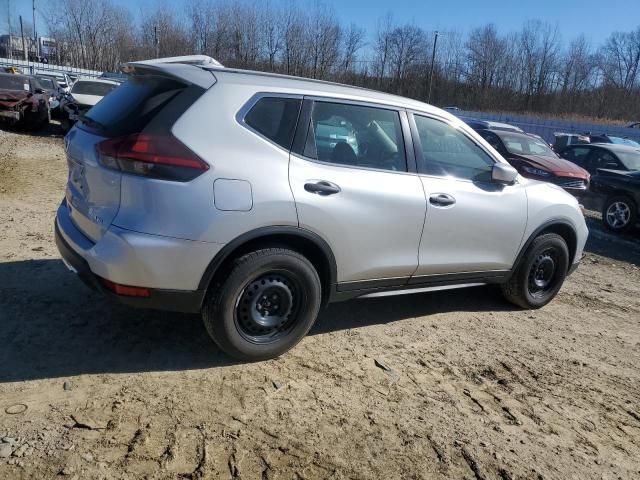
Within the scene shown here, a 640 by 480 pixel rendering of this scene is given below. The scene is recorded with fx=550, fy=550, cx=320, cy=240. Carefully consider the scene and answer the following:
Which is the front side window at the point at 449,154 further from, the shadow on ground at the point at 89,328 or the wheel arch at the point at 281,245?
the shadow on ground at the point at 89,328

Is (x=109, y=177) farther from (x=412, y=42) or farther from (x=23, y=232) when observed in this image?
(x=412, y=42)

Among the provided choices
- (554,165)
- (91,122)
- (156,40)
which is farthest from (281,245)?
(156,40)

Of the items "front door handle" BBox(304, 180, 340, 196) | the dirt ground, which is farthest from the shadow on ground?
"front door handle" BBox(304, 180, 340, 196)

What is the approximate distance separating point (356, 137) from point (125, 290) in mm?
1850

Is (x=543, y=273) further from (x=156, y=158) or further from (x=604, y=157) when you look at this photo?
(x=604, y=157)

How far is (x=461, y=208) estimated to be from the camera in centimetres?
424

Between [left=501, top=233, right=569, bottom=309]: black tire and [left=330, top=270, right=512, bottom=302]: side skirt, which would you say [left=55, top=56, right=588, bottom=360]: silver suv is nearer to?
[left=330, top=270, right=512, bottom=302]: side skirt

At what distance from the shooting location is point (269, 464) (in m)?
2.69

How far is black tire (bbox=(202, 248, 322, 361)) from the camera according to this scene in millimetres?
3346

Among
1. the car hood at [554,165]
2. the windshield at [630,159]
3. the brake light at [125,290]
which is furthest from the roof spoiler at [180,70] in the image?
the windshield at [630,159]

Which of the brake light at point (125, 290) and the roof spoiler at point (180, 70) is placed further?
the roof spoiler at point (180, 70)

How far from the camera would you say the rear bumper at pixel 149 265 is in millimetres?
3064

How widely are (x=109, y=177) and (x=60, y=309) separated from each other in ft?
4.90

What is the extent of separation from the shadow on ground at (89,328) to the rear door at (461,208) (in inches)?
27.0
